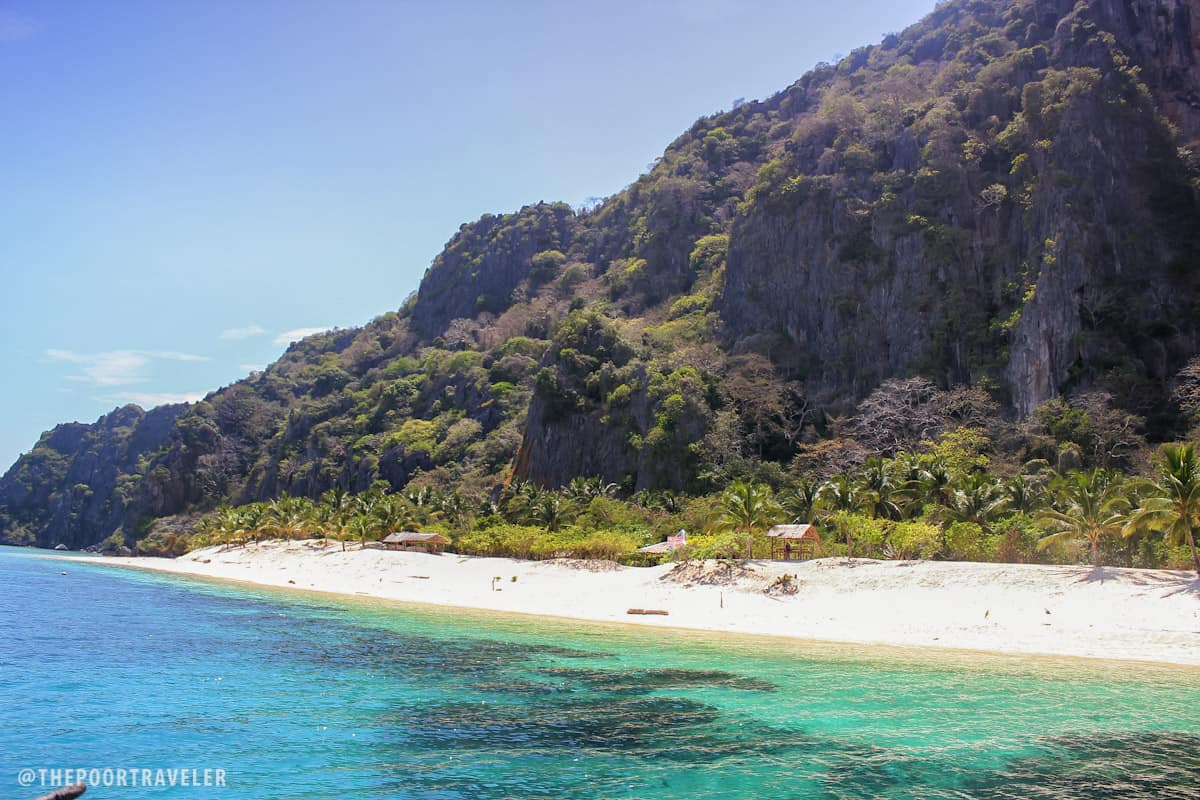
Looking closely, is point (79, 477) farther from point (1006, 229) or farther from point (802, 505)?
point (1006, 229)

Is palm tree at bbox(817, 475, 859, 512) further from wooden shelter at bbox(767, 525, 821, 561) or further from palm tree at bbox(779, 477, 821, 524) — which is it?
wooden shelter at bbox(767, 525, 821, 561)

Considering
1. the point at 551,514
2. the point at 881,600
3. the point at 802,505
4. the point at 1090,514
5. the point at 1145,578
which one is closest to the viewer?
the point at 1145,578

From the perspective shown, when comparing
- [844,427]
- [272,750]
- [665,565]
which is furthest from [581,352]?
[272,750]

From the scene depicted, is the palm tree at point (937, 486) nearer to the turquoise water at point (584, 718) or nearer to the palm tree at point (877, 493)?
the palm tree at point (877, 493)

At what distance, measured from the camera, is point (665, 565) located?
3694 cm

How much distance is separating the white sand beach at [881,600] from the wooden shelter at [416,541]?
6.94 meters

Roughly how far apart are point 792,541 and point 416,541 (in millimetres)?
27425

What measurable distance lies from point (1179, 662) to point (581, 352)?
50723 mm

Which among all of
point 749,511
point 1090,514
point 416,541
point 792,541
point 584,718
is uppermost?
point 1090,514

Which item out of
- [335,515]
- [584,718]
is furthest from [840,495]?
[335,515]

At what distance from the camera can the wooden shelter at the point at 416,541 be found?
5250 centimetres

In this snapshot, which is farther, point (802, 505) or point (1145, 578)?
point (802, 505)

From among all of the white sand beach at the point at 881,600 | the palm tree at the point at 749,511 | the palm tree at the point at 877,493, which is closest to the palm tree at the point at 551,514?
the white sand beach at the point at 881,600

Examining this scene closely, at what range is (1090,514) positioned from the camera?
2664 cm
